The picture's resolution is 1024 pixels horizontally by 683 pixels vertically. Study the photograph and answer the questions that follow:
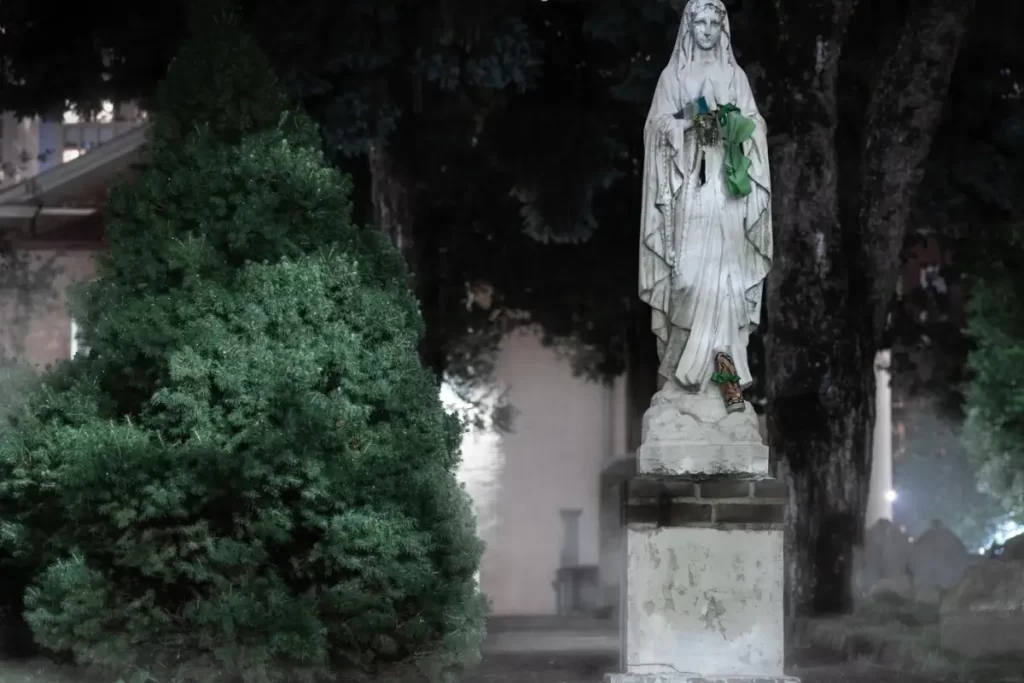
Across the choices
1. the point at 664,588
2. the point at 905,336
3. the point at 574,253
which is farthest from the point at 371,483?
the point at 905,336

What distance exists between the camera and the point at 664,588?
33.7 feet

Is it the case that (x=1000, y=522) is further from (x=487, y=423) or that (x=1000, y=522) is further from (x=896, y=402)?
(x=487, y=423)

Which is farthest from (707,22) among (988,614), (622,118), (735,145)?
(622,118)

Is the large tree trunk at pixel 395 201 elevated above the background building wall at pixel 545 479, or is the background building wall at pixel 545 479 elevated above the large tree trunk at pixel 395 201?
the large tree trunk at pixel 395 201

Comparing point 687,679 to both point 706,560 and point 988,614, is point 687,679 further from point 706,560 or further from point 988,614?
point 988,614

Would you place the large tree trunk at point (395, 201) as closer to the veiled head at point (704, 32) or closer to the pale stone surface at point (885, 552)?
the veiled head at point (704, 32)

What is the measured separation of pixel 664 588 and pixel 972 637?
4.98 metres

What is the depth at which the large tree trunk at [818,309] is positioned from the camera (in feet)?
55.2

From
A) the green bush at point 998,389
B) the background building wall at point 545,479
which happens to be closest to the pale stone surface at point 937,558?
the green bush at point 998,389

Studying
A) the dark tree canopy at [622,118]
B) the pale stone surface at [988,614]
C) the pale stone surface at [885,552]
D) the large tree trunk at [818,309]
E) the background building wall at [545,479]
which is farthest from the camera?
the pale stone surface at [885,552]

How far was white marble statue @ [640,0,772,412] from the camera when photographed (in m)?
10.4

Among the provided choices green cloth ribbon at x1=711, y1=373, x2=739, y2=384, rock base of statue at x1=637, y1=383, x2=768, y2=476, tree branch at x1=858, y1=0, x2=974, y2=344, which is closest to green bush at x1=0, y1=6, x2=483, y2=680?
rock base of statue at x1=637, y1=383, x2=768, y2=476

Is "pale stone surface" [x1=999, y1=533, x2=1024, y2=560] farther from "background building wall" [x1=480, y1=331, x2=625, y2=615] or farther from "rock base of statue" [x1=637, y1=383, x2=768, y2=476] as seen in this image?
"background building wall" [x1=480, y1=331, x2=625, y2=615]

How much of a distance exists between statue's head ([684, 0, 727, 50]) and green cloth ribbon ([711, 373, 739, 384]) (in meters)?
1.93
